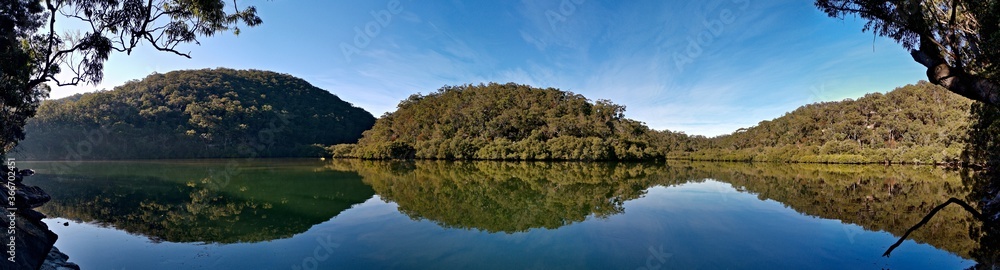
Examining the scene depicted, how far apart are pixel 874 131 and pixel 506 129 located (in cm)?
5283

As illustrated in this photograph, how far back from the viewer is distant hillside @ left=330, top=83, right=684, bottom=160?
50.8 meters

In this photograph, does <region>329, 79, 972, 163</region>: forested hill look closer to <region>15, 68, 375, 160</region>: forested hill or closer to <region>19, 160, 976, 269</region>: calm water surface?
<region>15, 68, 375, 160</region>: forested hill

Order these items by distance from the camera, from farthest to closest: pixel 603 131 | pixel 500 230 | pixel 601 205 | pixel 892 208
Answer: pixel 603 131
pixel 601 205
pixel 892 208
pixel 500 230

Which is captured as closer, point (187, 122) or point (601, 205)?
point (601, 205)

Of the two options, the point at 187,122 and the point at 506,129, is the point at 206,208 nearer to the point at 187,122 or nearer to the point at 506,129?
the point at 506,129

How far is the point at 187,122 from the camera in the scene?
63875 mm

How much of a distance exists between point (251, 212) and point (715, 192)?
17.5 metres

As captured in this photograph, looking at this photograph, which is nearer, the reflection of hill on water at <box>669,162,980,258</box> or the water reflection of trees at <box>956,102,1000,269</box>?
the water reflection of trees at <box>956,102,1000,269</box>

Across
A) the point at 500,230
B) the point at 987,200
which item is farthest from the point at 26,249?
the point at 987,200

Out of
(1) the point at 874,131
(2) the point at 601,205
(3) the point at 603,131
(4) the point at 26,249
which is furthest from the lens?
(1) the point at 874,131

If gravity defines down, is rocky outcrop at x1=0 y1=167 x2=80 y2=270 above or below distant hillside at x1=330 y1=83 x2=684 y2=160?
below

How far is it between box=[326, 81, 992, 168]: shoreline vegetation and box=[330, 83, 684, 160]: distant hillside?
0.15 m

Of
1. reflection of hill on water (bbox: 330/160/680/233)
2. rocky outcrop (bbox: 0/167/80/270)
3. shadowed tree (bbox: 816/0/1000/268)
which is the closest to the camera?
rocky outcrop (bbox: 0/167/80/270)

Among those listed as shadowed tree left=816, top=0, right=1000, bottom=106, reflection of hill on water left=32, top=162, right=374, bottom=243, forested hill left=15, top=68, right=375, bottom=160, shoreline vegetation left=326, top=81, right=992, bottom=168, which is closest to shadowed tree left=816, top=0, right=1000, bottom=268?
shadowed tree left=816, top=0, right=1000, bottom=106
